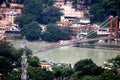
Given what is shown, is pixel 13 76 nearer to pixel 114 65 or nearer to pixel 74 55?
pixel 114 65

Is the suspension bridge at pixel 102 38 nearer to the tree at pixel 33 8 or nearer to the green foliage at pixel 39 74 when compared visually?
the tree at pixel 33 8

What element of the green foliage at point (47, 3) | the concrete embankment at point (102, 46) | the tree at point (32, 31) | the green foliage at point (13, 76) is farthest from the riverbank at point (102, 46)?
the green foliage at point (13, 76)

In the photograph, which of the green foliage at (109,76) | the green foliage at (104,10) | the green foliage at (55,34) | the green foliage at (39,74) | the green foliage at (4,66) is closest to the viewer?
the green foliage at (109,76)

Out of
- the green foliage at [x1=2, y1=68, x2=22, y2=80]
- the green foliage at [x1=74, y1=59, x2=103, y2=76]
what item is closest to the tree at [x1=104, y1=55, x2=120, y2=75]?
the green foliage at [x1=74, y1=59, x2=103, y2=76]

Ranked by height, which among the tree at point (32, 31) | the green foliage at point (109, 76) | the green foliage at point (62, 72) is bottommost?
the tree at point (32, 31)

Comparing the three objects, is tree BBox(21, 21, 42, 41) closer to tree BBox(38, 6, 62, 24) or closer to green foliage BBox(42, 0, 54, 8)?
tree BBox(38, 6, 62, 24)

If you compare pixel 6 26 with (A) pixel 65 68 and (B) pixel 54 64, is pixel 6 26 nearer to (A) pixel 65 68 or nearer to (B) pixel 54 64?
(B) pixel 54 64
